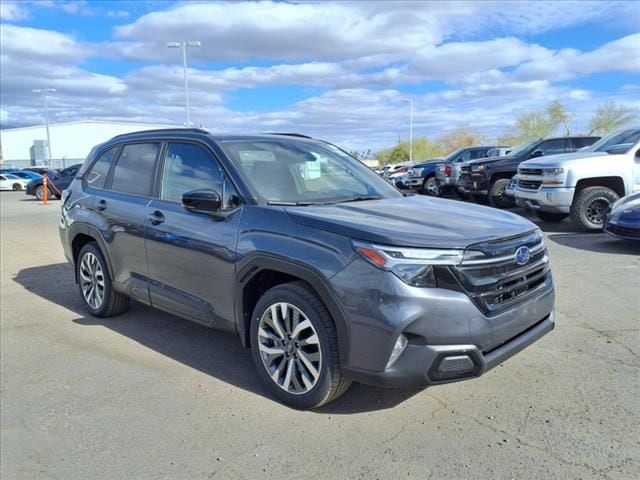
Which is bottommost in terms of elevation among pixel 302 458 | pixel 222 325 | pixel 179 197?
pixel 302 458

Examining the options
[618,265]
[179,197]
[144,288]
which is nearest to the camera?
[179,197]

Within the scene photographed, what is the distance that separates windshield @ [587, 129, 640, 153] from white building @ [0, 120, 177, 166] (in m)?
80.2

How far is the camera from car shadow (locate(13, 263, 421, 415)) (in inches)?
136

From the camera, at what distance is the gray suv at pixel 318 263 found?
→ 113 inches

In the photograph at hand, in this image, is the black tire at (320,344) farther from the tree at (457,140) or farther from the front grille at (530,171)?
the tree at (457,140)

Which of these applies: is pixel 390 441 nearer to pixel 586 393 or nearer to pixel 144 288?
pixel 586 393

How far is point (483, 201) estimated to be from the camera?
46.6ft

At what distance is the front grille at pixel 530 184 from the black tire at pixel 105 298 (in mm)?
7581

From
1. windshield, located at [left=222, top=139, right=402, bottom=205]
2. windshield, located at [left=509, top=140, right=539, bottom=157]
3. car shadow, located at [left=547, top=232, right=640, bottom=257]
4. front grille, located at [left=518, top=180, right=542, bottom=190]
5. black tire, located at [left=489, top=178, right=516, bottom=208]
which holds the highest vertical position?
windshield, located at [left=509, top=140, right=539, bottom=157]

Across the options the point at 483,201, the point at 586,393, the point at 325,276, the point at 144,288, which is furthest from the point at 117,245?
the point at 483,201

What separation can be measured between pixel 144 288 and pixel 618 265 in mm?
5751

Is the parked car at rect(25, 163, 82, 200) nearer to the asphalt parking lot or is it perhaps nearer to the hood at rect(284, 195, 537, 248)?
the asphalt parking lot

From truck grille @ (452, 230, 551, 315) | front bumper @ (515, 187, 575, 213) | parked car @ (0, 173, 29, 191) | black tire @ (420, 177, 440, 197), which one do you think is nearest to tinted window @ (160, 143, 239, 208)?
truck grille @ (452, 230, 551, 315)

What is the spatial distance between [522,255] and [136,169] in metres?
3.42
